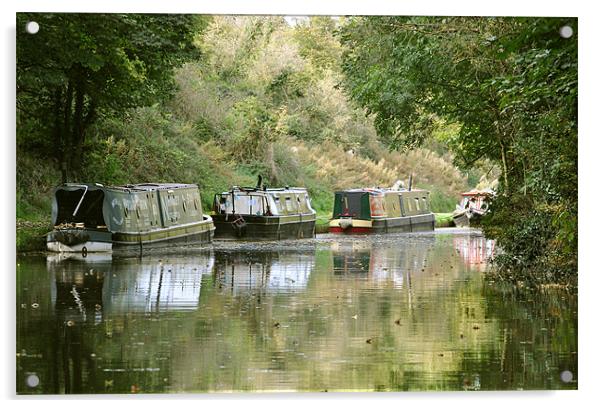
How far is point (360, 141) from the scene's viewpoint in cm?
945

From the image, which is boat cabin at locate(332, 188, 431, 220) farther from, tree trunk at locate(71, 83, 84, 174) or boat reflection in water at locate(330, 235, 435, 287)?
tree trunk at locate(71, 83, 84, 174)

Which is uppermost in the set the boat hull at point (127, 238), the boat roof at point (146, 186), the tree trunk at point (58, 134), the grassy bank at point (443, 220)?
the tree trunk at point (58, 134)

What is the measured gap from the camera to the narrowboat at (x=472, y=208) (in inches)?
388

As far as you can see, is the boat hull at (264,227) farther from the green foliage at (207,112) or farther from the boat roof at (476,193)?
the boat roof at (476,193)

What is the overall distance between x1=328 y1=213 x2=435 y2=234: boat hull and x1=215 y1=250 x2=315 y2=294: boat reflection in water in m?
0.36

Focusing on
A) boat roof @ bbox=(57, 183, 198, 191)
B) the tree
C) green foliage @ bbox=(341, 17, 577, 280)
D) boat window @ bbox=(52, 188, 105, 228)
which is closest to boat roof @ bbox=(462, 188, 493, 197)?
green foliage @ bbox=(341, 17, 577, 280)

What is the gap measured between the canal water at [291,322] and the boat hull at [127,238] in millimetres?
109

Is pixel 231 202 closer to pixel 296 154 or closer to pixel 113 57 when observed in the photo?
pixel 296 154

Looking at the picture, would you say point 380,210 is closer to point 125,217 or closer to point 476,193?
point 476,193

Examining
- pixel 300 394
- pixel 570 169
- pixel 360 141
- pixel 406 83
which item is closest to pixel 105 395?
pixel 300 394

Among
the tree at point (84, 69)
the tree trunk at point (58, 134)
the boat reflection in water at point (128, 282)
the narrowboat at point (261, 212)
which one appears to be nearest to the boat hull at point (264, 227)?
the narrowboat at point (261, 212)

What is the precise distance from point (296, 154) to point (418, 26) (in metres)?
1.44

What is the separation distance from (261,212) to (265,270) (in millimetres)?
821

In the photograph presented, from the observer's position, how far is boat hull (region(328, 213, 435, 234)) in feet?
31.8
